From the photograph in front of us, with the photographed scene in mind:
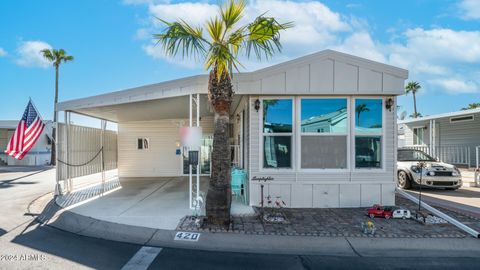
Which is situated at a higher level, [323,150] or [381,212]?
[323,150]

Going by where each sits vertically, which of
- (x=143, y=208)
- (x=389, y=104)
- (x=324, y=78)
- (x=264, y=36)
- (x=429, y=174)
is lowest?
(x=143, y=208)

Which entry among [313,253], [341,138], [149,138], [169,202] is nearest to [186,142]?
[169,202]

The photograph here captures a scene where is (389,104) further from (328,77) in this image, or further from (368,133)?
(328,77)

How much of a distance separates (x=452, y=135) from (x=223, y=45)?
13950 mm

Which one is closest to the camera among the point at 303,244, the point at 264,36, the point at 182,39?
the point at 303,244

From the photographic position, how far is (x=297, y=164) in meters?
6.85

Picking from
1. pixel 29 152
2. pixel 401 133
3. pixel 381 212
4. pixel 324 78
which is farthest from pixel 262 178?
pixel 29 152

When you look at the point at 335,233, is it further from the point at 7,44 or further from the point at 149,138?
the point at 7,44

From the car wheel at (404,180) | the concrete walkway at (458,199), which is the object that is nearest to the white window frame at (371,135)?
the concrete walkway at (458,199)

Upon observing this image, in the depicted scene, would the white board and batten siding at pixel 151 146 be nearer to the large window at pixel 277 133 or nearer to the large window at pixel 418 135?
the large window at pixel 277 133

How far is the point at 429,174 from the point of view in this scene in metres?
9.52

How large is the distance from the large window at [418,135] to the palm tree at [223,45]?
46.1 ft

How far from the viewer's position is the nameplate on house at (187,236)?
482cm

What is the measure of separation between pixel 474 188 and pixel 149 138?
43.3 ft
